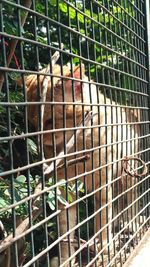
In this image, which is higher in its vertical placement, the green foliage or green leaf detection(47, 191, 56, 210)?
the green foliage

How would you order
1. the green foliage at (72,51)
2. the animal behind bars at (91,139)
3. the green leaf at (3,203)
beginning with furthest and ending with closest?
the green foliage at (72,51), the animal behind bars at (91,139), the green leaf at (3,203)

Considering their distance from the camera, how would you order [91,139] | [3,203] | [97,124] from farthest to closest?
[97,124] < [91,139] < [3,203]

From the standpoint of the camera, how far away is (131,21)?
2.52 m

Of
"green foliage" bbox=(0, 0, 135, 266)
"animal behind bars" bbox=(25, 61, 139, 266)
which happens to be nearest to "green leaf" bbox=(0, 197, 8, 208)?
"green foliage" bbox=(0, 0, 135, 266)

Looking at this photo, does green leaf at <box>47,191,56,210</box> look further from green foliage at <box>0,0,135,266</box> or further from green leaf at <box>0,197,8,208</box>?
green leaf at <box>0,197,8,208</box>

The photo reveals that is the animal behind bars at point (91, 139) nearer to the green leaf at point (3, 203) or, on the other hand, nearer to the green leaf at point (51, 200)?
the green leaf at point (51, 200)

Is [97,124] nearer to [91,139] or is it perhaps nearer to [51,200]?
[91,139]

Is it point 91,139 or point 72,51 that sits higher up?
point 72,51

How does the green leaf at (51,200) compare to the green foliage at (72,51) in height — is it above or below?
below

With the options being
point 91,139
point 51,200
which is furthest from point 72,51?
point 51,200

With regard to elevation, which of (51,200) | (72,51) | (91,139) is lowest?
(51,200)

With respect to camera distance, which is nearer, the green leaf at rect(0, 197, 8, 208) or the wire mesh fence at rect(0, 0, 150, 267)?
the green leaf at rect(0, 197, 8, 208)

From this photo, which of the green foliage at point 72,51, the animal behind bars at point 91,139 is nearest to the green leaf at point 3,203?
the green foliage at point 72,51

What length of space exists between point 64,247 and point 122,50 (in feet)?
3.43
